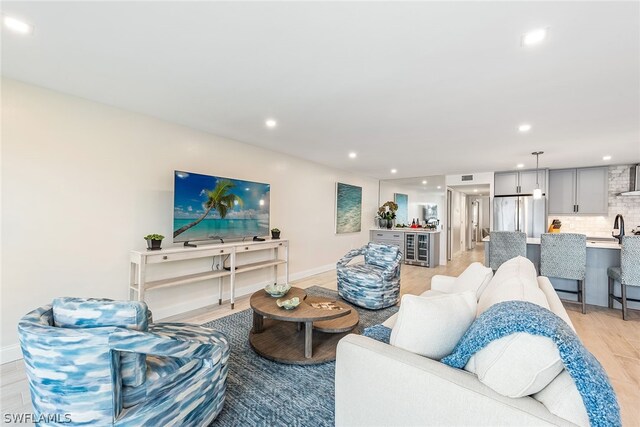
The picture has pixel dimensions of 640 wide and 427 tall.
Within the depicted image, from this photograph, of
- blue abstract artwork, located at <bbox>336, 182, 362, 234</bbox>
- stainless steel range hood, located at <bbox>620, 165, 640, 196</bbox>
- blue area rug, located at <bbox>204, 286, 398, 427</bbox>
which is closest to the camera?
blue area rug, located at <bbox>204, 286, 398, 427</bbox>

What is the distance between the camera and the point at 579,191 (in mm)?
5492

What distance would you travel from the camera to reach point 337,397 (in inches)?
51.9

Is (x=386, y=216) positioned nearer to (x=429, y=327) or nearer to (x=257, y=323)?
(x=257, y=323)

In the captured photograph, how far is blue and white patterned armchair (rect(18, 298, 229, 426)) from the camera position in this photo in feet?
3.84

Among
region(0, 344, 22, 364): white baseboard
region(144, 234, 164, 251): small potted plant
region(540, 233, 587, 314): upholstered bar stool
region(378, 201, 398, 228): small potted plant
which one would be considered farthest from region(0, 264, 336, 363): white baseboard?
region(540, 233, 587, 314): upholstered bar stool

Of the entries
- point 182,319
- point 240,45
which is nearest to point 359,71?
point 240,45

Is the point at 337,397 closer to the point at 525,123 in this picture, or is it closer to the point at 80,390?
the point at 80,390

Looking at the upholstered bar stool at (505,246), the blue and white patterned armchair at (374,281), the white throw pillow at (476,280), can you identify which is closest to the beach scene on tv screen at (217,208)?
the blue and white patterned armchair at (374,281)

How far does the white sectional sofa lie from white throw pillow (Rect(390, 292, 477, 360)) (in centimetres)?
6

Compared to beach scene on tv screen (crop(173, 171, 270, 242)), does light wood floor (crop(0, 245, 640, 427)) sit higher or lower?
lower

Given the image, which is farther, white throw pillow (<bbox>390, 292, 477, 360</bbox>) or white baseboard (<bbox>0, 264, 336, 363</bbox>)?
white baseboard (<bbox>0, 264, 336, 363</bbox>)

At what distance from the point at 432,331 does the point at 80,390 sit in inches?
63.5

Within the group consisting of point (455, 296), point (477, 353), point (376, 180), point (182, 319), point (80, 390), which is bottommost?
point (182, 319)

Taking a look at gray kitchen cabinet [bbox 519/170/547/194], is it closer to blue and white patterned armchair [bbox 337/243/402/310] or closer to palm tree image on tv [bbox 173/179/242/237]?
blue and white patterned armchair [bbox 337/243/402/310]
